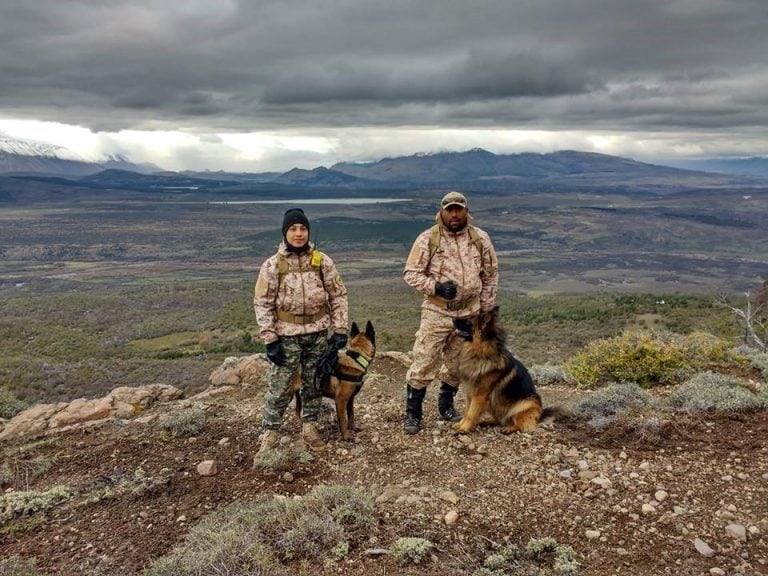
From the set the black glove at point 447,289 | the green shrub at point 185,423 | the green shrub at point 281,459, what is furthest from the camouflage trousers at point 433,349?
the green shrub at point 185,423

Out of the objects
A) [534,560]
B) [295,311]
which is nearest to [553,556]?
[534,560]

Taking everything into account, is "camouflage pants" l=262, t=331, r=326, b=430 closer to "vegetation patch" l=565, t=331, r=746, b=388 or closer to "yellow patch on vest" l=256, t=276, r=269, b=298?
"yellow patch on vest" l=256, t=276, r=269, b=298

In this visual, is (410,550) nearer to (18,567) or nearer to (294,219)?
(18,567)

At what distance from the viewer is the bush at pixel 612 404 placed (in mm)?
6000

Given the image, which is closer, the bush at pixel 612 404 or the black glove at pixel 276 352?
the black glove at pixel 276 352

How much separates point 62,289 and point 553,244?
5129 inches

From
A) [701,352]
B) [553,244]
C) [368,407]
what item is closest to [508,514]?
[368,407]

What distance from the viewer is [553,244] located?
6713 inches

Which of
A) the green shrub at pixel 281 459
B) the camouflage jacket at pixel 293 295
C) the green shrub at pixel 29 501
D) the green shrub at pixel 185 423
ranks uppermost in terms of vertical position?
the camouflage jacket at pixel 293 295

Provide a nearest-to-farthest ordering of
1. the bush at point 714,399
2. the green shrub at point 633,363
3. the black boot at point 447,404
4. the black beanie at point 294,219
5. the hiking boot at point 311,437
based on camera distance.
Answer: the black beanie at point 294,219
the hiking boot at point 311,437
the bush at point 714,399
the black boot at point 447,404
the green shrub at point 633,363

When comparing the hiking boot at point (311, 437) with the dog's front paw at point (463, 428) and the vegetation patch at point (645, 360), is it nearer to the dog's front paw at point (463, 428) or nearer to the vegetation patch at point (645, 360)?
the dog's front paw at point (463, 428)

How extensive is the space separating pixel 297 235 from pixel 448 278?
4.96ft

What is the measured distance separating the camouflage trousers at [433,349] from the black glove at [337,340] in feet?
2.52

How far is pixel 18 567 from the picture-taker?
385cm
